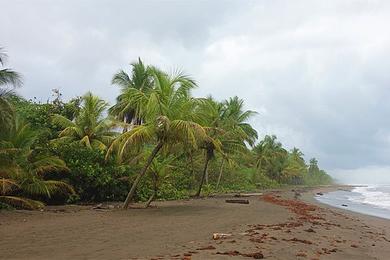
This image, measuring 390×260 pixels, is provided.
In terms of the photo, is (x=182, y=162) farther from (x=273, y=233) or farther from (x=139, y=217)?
(x=273, y=233)

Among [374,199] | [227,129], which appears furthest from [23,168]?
[374,199]

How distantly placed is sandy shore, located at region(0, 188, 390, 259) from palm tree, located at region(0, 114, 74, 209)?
1.08 metres

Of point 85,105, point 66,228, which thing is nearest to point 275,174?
point 85,105

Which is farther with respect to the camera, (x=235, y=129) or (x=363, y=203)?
(x=363, y=203)

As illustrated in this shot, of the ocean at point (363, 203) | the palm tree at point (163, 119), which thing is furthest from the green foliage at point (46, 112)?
the ocean at point (363, 203)

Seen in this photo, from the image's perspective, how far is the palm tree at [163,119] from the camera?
16750 millimetres

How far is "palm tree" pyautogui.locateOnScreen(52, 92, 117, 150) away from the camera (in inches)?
1005

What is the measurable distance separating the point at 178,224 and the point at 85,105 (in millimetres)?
16360

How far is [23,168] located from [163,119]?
220 inches

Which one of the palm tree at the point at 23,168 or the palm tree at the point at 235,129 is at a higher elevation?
the palm tree at the point at 235,129

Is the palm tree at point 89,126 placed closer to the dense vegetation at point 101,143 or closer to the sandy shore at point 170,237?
the dense vegetation at point 101,143

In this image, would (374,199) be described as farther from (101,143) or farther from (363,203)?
(101,143)

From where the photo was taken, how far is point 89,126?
26.2 metres

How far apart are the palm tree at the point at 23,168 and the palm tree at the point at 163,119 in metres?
3.09
